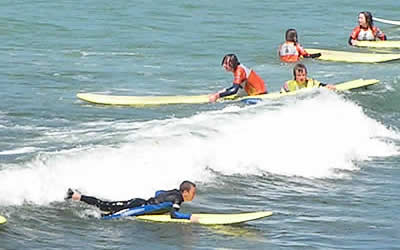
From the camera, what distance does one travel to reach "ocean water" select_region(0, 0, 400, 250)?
13.7m

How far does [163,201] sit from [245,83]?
912cm

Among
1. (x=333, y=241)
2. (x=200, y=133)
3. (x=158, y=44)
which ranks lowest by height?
(x=333, y=241)

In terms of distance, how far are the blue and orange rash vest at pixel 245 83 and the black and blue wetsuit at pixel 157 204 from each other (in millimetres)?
8626

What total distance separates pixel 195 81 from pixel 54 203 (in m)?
12.2

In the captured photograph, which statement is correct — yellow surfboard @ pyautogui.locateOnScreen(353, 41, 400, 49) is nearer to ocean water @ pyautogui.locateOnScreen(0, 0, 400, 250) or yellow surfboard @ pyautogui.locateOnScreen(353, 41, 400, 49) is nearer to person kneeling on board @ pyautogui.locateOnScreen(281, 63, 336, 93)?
ocean water @ pyautogui.locateOnScreen(0, 0, 400, 250)

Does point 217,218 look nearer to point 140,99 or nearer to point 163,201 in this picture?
point 163,201

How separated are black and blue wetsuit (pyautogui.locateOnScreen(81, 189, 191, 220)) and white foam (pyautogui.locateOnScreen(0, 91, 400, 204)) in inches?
45.0

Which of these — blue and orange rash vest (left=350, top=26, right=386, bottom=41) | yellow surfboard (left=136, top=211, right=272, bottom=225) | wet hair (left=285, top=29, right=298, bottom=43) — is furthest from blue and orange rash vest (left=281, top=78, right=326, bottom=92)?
blue and orange rash vest (left=350, top=26, right=386, bottom=41)

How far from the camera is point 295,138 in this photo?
20.2 m

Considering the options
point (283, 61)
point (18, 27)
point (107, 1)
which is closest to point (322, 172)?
point (283, 61)

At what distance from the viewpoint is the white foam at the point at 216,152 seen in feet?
52.5

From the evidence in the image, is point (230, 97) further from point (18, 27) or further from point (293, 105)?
point (18, 27)

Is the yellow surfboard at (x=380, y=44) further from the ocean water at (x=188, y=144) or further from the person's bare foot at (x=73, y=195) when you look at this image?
the person's bare foot at (x=73, y=195)

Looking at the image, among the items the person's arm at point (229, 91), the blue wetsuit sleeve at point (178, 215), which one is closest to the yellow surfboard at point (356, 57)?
the person's arm at point (229, 91)
